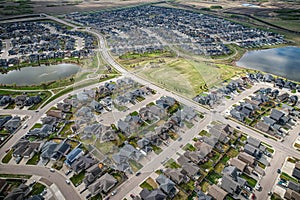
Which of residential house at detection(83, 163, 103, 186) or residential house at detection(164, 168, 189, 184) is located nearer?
residential house at detection(83, 163, 103, 186)

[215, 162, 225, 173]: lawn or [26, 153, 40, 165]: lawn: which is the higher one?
[26, 153, 40, 165]: lawn

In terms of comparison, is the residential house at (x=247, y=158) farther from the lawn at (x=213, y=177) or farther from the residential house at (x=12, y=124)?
the residential house at (x=12, y=124)

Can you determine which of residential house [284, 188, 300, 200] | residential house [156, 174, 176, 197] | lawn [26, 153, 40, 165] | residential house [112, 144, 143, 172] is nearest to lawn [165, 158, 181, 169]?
residential house [156, 174, 176, 197]

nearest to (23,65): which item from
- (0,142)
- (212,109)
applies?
(0,142)

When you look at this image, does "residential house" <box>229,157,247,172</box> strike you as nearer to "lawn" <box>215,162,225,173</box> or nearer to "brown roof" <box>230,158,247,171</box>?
"brown roof" <box>230,158,247,171</box>

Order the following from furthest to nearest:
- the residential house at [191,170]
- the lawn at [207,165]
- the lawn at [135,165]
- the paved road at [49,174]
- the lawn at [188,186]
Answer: the lawn at [207,165] → the lawn at [135,165] → the residential house at [191,170] → the lawn at [188,186] → the paved road at [49,174]

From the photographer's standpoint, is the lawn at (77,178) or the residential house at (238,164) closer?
the lawn at (77,178)

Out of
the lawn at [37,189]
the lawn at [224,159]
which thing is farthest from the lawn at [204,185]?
the lawn at [37,189]
